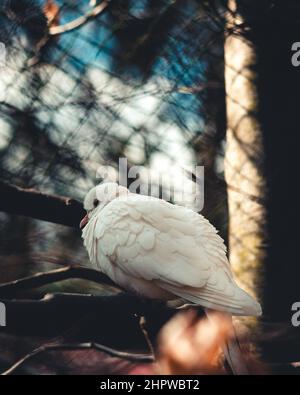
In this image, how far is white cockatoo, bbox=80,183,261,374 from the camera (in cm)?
65

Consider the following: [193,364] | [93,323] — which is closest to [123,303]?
[93,323]

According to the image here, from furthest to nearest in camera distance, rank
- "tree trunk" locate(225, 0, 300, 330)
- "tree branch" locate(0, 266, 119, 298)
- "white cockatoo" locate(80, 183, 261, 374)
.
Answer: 1. "tree trunk" locate(225, 0, 300, 330)
2. "tree branch" locate(0, 266, 119, 298)
3. "white cockatoo" locate(80, 183, 261, 374)

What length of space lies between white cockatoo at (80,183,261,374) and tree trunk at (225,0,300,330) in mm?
191

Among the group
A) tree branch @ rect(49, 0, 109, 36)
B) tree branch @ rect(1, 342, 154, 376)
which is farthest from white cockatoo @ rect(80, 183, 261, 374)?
tree branch @ rect(49, 0, 109, 36)

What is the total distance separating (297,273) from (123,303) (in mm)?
388

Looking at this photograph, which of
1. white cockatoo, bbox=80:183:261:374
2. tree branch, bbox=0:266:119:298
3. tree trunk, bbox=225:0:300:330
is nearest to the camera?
white cockatoo, bbox=80:183:261:374

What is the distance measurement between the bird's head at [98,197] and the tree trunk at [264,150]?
0.26 m

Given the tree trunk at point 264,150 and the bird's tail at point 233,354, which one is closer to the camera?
the bird's tail at point 233,354

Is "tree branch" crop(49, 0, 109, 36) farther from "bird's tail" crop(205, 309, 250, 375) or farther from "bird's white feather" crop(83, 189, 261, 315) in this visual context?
"bird's tail" crop(205, 309, 250, 375)

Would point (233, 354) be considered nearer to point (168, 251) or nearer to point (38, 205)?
point (168, 251)

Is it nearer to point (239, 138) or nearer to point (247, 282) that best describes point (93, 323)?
point (247, 282)

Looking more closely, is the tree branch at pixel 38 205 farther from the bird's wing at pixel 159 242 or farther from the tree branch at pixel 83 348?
the tree branch at pixel 83 348

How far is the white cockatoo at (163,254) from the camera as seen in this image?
25.6 inches

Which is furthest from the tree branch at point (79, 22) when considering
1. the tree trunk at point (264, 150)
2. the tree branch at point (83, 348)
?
the tree branch at point (83, 348)
